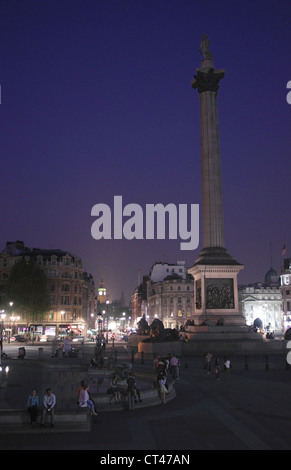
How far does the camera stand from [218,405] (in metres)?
17.2

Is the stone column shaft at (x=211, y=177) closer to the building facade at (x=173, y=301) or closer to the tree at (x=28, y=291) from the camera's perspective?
the tree at (x=28, y=291)

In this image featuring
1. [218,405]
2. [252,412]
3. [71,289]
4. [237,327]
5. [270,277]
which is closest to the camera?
[252,412]

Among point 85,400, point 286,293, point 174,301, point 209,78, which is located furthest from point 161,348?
point 174,301

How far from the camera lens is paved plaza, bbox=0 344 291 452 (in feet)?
38.0

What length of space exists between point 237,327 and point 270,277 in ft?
366

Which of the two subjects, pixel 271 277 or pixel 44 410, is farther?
pixel 271 277

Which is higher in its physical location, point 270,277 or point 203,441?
point 270,277

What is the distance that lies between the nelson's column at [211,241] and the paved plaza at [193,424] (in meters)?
23.2

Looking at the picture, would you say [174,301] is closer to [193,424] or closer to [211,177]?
[211,177]

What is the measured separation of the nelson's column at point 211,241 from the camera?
46.4 meters

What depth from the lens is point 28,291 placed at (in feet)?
240

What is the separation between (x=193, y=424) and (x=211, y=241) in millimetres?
38005

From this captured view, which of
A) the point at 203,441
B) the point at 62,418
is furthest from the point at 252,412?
the point at 62,418
